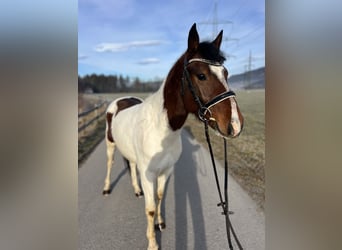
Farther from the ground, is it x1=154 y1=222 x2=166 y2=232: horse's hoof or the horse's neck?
the horse's neck

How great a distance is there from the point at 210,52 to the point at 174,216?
93.2 inches

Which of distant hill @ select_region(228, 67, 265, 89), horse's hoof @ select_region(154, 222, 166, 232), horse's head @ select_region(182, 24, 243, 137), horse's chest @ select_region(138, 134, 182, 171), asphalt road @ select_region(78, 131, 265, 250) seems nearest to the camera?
distant hill @ select_region(228, 67, 265, 89)

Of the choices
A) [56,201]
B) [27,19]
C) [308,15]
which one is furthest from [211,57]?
[56,201]

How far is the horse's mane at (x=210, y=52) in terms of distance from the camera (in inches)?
78.0

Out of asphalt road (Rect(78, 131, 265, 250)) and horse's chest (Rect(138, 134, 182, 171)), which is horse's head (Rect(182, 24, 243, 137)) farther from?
asphalt road (Rect(78, 131, 265, 250))

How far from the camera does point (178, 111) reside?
2.42 metres

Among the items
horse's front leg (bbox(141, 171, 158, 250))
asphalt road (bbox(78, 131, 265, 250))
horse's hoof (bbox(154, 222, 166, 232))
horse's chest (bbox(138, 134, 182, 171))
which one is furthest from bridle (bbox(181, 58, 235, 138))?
horse's hoof (bbox(154, 222, 166, 232))

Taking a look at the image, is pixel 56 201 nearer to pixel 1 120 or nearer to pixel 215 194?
pixel 1 120

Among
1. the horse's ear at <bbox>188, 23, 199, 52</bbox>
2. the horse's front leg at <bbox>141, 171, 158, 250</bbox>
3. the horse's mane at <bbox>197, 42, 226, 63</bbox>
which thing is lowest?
the horse's front leg at <bbox>141, 171, 158, 250</bbox>

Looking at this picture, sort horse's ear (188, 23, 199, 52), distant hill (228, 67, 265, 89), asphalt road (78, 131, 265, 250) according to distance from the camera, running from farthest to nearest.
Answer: asphalt road (78, 131, 265, 250)
horse's ear (188, 23, 199, 52)
distant hill (228, 67, 265, 89)

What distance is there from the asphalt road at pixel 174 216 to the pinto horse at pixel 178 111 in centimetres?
30

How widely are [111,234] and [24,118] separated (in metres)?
2.50

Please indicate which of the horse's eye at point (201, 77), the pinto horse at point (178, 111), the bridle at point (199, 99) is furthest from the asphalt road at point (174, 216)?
the horse's eye at point (201, 77)

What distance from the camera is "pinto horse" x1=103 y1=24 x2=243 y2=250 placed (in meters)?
1.89
